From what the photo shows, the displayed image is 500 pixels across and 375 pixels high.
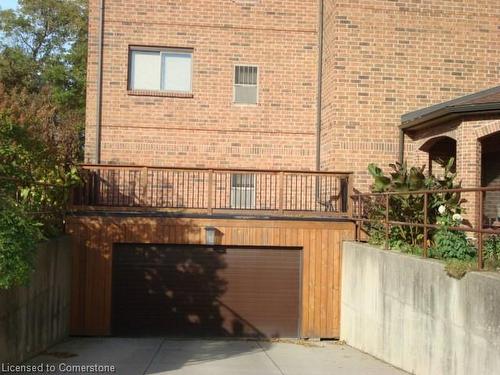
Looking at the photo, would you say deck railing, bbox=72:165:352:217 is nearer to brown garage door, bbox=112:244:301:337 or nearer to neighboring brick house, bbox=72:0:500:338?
neighboring brick house, bbox=72:0:500:338

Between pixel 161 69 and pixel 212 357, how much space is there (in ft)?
25.6

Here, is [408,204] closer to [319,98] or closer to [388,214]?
[388,214]

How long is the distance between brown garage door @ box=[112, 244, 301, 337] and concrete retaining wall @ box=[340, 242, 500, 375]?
1365mm

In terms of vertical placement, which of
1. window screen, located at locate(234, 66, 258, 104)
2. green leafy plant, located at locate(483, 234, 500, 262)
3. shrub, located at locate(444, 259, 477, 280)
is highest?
window screen, located at locate(234, 66, 258, 104)

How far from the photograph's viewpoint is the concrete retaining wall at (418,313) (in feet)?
23.5

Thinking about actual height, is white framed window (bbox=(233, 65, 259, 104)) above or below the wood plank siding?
above

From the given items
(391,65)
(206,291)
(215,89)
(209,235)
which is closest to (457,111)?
(391,65)

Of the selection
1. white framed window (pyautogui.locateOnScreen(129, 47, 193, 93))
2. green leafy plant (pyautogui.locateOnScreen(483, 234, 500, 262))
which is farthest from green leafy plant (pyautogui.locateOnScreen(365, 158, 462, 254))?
white framed window (pyautogui.locateOnScreen(129, 47, 193, 93))

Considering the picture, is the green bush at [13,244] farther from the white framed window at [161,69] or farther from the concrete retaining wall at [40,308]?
the white framed window at [161,69]

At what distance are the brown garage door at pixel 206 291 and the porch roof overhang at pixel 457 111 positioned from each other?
3951mm

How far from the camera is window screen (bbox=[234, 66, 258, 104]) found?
1582 centimetres

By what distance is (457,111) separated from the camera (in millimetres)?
11867

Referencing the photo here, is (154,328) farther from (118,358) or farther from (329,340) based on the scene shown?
(329,340)

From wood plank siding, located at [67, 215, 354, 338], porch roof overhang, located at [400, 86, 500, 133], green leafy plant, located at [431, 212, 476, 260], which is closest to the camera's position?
green leafy plant, located at [431, 212, 476, 260]
